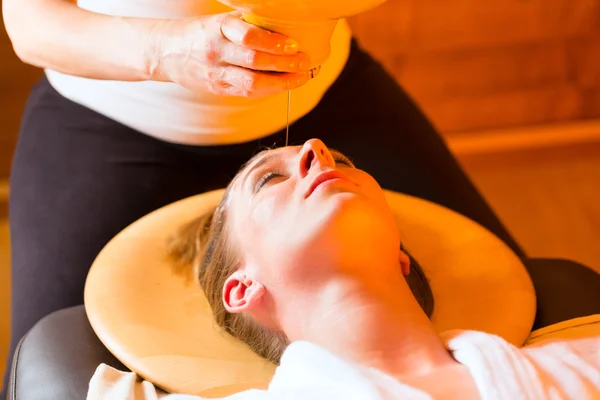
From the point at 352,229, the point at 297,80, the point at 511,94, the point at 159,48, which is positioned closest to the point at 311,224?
the point at 352,229

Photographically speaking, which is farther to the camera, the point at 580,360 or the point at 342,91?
the point at 342,91

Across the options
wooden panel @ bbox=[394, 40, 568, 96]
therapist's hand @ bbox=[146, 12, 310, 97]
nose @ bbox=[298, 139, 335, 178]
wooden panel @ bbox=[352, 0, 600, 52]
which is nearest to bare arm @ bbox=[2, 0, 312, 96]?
therapist's hand @ bbox=[146, 12, 310, 97]

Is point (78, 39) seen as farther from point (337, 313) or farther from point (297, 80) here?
point (337, 313)

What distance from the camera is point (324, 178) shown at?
1061mm

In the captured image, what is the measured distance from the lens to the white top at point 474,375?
91cm

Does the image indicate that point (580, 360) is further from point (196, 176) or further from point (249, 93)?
point (196, 176)

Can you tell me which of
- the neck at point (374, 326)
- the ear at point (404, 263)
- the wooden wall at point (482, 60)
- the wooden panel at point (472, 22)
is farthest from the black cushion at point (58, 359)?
the wooden panel at point (472, 22)

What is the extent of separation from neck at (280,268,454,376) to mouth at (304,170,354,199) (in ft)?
0.39

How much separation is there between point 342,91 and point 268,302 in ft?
1.68

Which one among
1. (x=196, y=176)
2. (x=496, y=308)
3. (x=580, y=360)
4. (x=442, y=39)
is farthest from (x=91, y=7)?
(x=442, y=39)

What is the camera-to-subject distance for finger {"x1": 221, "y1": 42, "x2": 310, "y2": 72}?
969 millimetres

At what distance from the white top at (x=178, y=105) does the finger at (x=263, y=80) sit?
31cm

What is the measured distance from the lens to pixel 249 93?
1.03 metres

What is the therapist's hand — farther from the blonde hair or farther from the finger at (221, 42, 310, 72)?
the blonde hair
